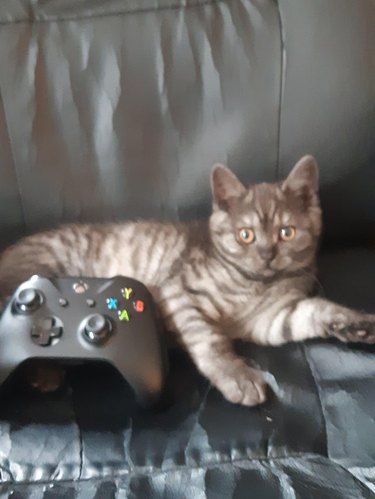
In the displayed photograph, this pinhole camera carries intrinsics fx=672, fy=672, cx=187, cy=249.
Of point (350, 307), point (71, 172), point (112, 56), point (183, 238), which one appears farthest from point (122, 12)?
point (350, 307)

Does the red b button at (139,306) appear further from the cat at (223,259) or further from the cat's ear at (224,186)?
the cat's ear at (224,186)

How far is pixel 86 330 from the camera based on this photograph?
869 millimetres

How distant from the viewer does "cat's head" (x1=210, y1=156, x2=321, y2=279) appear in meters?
1.14

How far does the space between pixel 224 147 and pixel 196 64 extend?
0.15 meters

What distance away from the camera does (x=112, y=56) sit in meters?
1.12

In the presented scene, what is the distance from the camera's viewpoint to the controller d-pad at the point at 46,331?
86 cm

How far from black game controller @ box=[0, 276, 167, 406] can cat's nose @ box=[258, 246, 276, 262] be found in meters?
0.28

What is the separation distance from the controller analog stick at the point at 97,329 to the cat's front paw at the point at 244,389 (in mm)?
183

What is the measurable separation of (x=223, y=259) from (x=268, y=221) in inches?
4.5

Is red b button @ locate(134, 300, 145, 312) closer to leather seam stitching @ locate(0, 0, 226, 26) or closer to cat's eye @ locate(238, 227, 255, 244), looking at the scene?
cat's eye @ locate(238, 227, 255, 244)

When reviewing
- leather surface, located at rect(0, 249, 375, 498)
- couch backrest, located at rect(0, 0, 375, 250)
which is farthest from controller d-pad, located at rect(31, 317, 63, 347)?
couch backrest, located at rect(0, 0, 375, 250)

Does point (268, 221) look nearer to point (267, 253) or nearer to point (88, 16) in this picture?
point (267, 253)

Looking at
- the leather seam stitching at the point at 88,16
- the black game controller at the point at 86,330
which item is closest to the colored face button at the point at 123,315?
the black game controller at the point at 86,330

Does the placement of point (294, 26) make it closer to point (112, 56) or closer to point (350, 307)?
point (112, 56)
